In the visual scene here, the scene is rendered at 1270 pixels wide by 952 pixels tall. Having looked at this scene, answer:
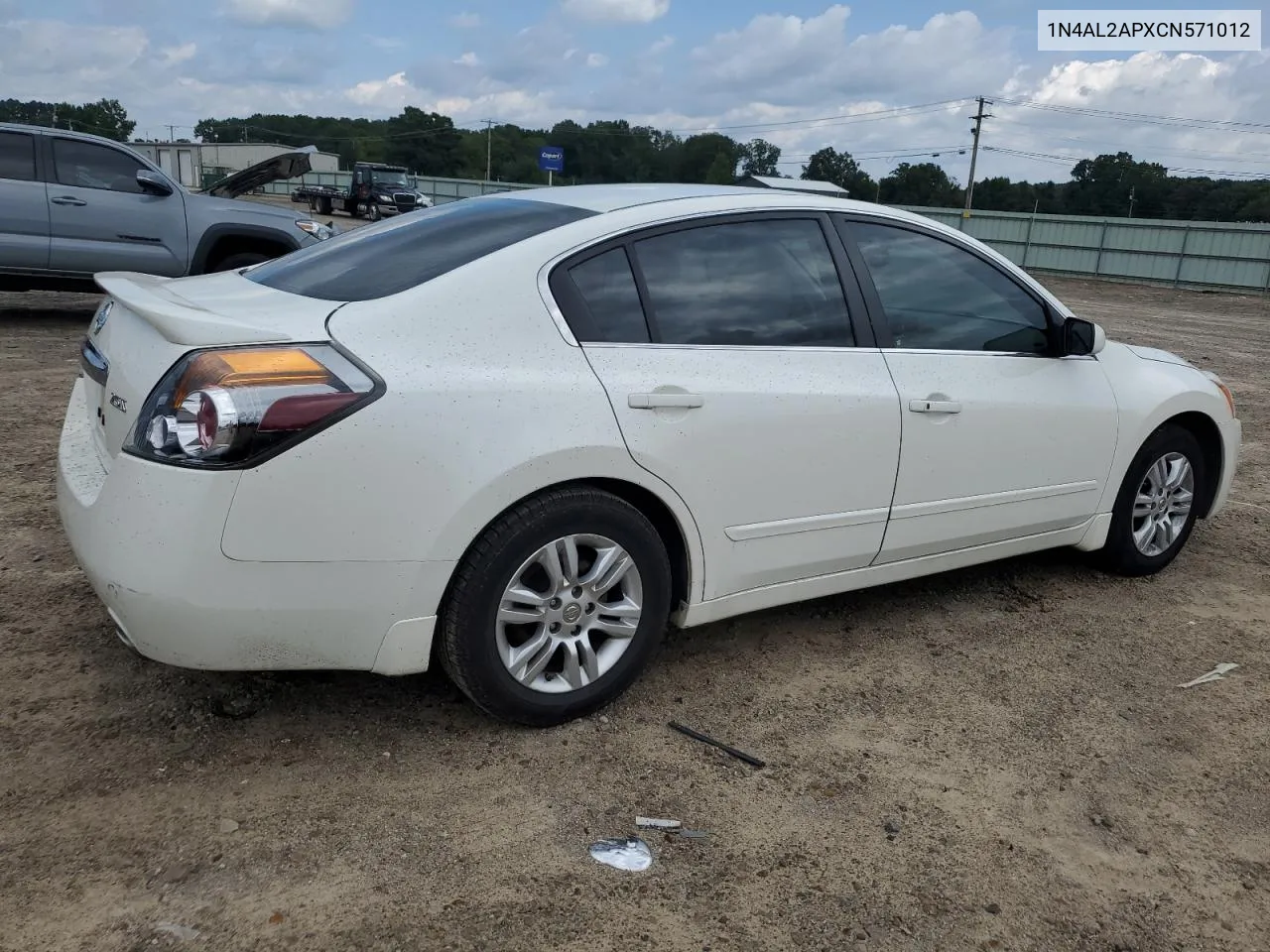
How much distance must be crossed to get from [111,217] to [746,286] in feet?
26.7

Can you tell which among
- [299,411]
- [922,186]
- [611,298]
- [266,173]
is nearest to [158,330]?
[299,411]

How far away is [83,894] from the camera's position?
223cm

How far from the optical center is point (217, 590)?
8.01 feet

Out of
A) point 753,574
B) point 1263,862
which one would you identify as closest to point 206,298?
point 753,574

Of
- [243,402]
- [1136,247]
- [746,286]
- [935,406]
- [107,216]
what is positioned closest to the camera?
[243,402]

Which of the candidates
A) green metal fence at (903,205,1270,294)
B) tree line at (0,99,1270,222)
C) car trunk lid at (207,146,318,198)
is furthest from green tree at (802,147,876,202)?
car trunk lid at (207,146,318,198)

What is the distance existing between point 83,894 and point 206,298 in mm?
1597

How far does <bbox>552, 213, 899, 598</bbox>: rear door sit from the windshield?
37.8 meters

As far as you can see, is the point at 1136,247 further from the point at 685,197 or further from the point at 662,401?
the point at 662,401

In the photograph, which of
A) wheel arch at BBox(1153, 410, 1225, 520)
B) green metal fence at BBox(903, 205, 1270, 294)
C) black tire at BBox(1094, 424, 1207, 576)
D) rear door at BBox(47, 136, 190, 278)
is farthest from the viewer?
green metal fence at BBox(903, 205, 1270, 294)

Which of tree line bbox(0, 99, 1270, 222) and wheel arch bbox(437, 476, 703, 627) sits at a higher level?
tree line bbox(0, 99, 1270, 222)

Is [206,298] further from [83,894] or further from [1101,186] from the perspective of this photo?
[1101,186]

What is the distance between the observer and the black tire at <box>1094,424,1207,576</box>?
4383 mm

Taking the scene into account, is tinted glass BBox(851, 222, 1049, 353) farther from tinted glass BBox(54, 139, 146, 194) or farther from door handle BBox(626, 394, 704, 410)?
tinted glass BBox(54, 139, 146, 194)
